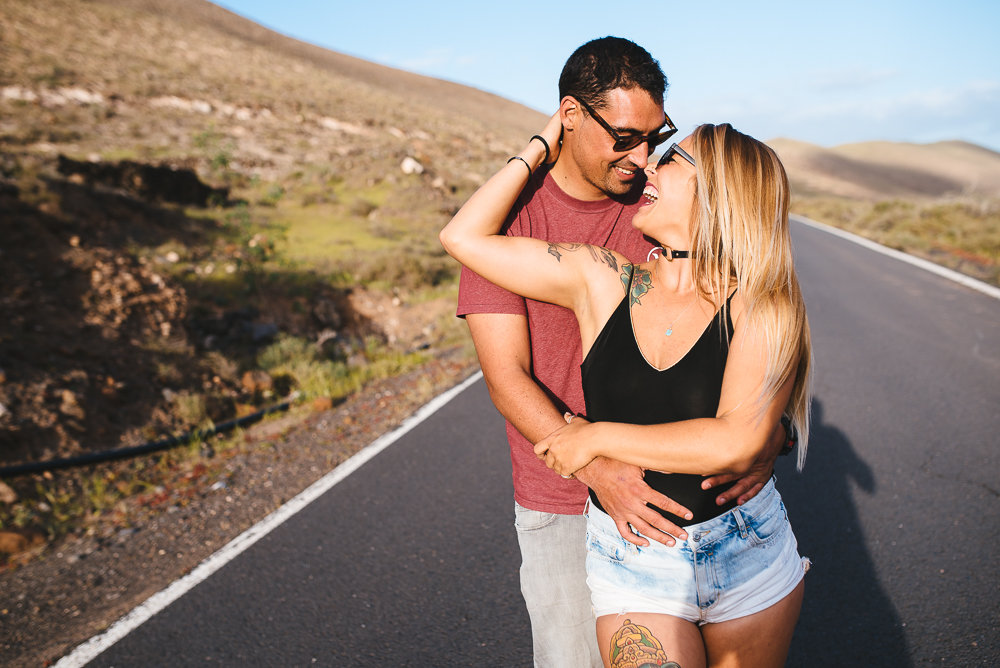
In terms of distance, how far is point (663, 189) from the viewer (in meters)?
1.82

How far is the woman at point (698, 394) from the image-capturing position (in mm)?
1555

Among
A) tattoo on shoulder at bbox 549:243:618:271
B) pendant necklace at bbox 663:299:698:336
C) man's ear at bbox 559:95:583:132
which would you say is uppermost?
man's ear at bbox 559:95:583:132

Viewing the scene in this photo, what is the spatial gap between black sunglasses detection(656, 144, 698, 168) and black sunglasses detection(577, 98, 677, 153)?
238 millimetres

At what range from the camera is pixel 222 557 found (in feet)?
11.8

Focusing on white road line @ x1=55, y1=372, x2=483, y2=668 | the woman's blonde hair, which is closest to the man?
the woman's blonde hair

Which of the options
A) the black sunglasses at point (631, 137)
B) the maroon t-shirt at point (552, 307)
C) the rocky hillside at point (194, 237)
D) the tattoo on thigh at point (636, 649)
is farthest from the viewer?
the rocky hillside at point (194, 237)

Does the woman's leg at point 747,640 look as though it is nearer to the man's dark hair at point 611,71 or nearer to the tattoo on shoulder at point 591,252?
the tattoo on shoulder at point 591,252

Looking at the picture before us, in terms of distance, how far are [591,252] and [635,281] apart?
18 cm

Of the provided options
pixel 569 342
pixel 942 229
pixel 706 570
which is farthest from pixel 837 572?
pixel 942 229

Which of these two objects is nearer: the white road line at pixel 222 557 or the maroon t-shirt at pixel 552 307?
the maroon t-shirt at pixel 552 307

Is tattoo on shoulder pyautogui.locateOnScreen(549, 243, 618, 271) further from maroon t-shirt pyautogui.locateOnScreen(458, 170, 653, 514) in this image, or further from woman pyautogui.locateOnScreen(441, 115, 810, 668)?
maroon t-shirt pyautogui.locateOnScreen(458, 170, 653, 514)

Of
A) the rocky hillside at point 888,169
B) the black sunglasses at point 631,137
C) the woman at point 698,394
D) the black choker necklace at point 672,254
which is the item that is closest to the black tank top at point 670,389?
the woman at point 698,394

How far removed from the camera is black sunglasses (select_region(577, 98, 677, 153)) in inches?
82.0

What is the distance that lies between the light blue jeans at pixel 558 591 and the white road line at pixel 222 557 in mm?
2397
